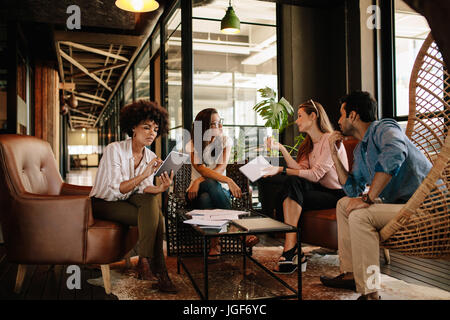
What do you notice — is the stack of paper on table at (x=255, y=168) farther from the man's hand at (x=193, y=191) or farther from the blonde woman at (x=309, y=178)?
the man's hand at (x=193, y=191)

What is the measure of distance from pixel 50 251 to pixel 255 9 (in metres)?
3.80

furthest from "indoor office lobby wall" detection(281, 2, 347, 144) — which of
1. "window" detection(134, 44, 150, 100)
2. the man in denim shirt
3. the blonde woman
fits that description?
"window" detection(134, 44, 150, 100)

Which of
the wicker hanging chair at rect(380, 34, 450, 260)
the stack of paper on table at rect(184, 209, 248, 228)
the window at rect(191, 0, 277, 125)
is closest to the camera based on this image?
the wicker hanging chair at rect(380, 34, 450, 260)

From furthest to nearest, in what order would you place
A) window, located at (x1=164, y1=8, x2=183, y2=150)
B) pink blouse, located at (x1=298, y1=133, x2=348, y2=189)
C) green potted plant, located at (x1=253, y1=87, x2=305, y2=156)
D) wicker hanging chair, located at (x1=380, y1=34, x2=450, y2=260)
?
window, located at (x1=164, y1=8, x2=183, y2=150), green potted plant, located at (x1=253, y1=87, x2=305, y2=156), pink blouse, located at (x1=298, y1=133, x2=348, y2=189), wicker hanging chair, located at (x1=380, y1=34, x2=450, y2=260)

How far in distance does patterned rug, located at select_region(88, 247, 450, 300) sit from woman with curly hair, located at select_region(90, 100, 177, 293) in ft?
0.38

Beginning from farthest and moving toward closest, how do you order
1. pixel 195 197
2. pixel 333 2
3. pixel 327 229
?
pixel 333 2 → pixel 195 197 → pixel 327 229

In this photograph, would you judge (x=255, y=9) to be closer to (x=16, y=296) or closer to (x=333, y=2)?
(x=333, y=2)

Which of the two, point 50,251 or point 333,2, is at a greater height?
point 333,2

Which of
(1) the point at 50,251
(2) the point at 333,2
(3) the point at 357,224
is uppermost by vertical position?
(2) the point at 333,2

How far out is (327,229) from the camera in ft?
8.38

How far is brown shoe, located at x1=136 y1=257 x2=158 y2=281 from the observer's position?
96.8 inches

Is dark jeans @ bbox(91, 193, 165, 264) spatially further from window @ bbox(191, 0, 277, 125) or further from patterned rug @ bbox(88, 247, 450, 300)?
window @ bbox(191, 0, 277, 125)
